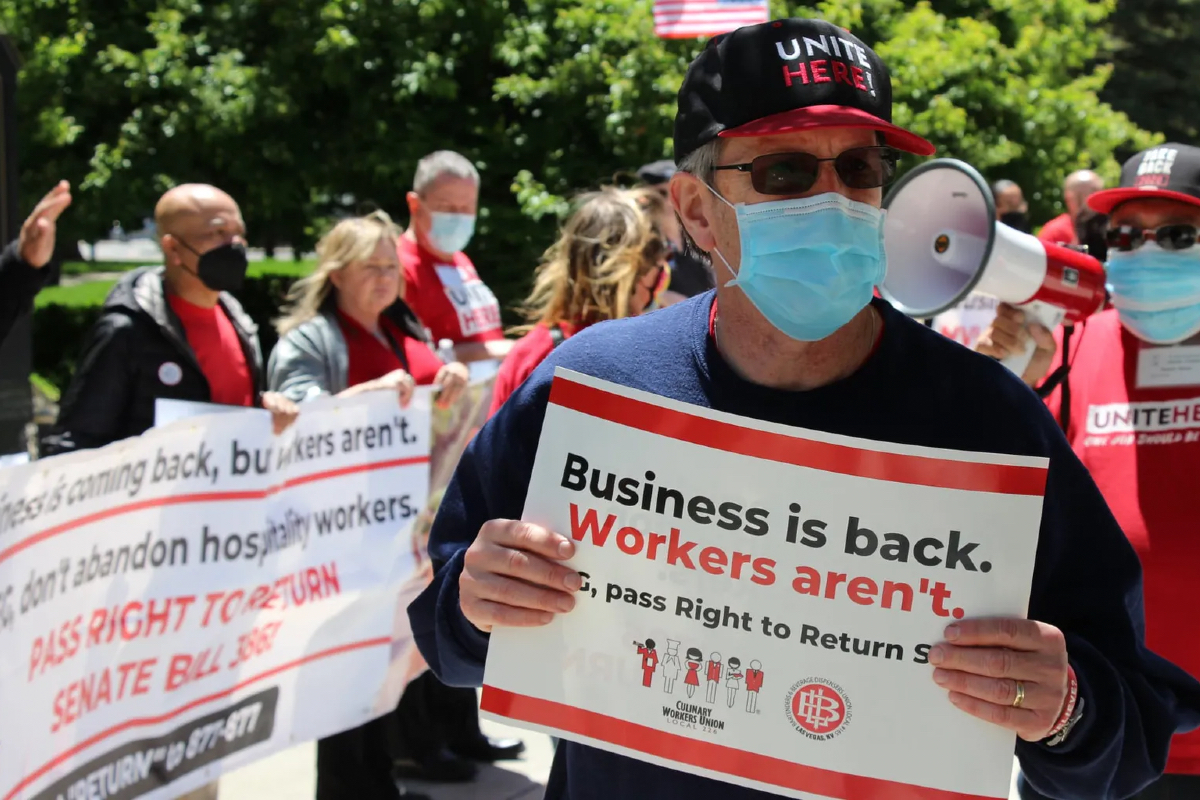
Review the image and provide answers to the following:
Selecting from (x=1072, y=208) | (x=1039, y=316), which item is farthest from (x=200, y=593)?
(x=1072, y=208)

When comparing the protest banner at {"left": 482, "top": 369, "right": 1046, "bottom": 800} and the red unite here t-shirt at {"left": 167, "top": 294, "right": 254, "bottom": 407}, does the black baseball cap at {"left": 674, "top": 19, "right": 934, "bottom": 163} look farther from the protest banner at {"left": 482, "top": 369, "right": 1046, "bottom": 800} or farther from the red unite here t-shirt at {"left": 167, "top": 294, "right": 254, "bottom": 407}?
the red unite here t-shirt at {"left": 167, "top": 294, "right": 254, "bottom": 407}

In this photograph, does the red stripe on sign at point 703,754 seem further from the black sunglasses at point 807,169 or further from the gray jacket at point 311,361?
the gray jacket at point 311,361

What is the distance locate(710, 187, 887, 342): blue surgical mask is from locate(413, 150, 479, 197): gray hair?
4122mm

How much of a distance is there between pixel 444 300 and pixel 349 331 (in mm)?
1076

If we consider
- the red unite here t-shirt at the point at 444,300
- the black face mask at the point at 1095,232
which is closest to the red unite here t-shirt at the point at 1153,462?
the black face mask at the point at 1095,232

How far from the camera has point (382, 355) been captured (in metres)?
4.43

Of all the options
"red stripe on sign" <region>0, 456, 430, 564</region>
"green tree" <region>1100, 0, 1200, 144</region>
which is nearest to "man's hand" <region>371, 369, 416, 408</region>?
"red stripe on sign" <region>0, 456, 430, 564</region>

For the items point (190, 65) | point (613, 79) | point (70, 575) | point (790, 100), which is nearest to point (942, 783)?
point (790, 100)

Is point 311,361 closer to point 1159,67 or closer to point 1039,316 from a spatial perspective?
point 1039,316

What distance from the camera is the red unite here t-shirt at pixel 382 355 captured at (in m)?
4.36

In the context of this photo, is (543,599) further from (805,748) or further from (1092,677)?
(1092,677)

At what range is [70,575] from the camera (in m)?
3.03

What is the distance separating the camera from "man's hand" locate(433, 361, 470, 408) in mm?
4445

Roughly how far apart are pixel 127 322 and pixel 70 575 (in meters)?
1.03
